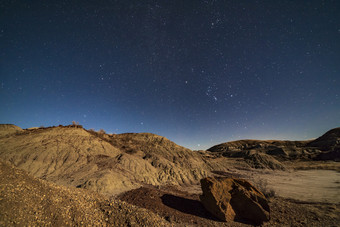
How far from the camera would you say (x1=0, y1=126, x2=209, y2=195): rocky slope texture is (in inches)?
468

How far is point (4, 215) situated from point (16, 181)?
182 cm

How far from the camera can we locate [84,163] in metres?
15.4

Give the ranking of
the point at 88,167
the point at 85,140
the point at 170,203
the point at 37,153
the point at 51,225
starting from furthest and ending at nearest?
1. the point at 85,140
2. the point at 37,153
3. the point at 88,167
4. the point at 170,203
5. the point at 51,225

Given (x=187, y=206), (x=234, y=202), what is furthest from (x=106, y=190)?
(x=234, y=202)

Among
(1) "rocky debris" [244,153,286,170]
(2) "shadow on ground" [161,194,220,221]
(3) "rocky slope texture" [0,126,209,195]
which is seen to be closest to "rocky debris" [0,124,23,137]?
(3) "rocky slope texture" [0,126,209,195]

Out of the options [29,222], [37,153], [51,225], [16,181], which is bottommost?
[51,225]

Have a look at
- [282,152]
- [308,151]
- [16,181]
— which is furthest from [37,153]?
[308,151]

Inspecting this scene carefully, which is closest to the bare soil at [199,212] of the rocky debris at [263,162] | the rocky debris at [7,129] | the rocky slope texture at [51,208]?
the rocky slope texture at [51,208]

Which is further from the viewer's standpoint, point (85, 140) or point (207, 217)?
point (85, 140)

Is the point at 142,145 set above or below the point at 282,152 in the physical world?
above

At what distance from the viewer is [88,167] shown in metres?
14.1

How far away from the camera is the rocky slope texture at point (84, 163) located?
11.9m

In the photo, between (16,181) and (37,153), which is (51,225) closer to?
(16,181)

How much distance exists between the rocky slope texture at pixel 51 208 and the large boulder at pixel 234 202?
3.82 metres
